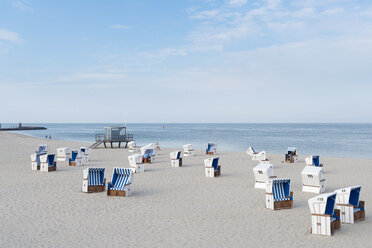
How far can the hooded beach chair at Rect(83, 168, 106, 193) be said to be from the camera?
13.0 m

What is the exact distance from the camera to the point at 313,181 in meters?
13.2

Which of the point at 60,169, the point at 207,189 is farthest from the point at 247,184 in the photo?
the point at 60,169

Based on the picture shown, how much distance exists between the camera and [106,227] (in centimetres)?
884

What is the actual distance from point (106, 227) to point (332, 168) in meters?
16.2

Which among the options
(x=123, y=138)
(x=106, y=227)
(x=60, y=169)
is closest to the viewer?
(x=106, y=227)

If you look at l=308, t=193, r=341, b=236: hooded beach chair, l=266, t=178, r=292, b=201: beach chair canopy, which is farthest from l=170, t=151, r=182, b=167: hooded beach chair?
l=308, t=193, r=341, b=236: hooded beach chair

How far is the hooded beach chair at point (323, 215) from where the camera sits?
26.8ft

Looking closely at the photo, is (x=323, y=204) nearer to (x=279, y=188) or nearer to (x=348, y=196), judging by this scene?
(x=348, y=196)

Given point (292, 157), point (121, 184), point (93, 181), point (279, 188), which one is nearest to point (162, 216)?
point (121, 184)

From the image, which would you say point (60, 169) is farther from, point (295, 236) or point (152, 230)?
point (295, 236)

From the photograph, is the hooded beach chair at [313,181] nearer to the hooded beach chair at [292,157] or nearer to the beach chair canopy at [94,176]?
the beach chair canopy at [94,176]

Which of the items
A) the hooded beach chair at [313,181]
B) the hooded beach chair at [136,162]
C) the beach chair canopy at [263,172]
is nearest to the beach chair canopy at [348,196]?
the hooded beach chair at [313,181]

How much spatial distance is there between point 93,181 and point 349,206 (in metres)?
A: 8.95

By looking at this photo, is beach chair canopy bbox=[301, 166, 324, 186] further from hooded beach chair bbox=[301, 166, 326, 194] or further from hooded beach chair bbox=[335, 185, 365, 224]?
hooded beach chair bbox=[335, 185, 365, 224]
